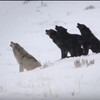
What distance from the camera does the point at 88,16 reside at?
1908 centimetres

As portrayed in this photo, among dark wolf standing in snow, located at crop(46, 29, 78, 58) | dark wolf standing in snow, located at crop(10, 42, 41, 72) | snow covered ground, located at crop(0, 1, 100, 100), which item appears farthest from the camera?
dark wolf standing in snow, located at crop(10, 42, 41, 72)

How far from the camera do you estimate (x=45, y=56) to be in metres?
14.4

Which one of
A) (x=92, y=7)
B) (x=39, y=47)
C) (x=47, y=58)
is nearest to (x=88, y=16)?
(x=92, y=7)

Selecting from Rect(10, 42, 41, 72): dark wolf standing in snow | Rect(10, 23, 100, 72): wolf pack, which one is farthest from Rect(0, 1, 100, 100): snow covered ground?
Rect(10, 23, 100, 72): wolf pack

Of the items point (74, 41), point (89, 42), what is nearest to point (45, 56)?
point (74, 41)

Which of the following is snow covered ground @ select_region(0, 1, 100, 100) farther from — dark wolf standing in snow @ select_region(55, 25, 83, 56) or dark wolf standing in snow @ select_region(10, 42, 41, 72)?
dark wolf standing in snow @ select_region(55, 25, 83, 56)

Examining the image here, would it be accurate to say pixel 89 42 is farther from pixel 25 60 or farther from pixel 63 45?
pixel 25 60

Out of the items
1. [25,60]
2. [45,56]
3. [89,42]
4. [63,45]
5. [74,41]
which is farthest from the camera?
[45,56]

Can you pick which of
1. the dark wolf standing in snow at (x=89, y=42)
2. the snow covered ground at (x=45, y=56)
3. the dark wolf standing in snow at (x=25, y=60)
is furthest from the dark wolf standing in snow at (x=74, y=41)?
the dark wolf standing in snow at (x=25, y=60)

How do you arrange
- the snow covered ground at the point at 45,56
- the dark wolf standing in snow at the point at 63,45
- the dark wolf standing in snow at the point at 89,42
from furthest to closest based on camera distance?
the dark wolf standing in snow at the point at 63,45
the dark wolf standing in snow at the point at 89,42
the snow covered ground at the point at 45,56

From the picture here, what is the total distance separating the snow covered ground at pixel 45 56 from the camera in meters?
6.52

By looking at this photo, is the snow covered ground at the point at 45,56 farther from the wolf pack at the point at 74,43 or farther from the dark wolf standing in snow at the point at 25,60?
the wolf pack at the point at 74,43

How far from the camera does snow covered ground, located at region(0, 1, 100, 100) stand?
652 cm

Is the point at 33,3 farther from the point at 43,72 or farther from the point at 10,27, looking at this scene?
the point at 43,72
